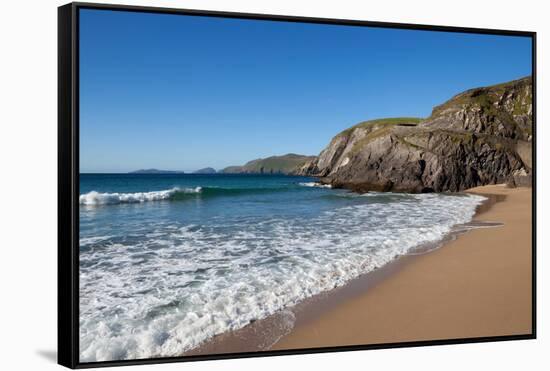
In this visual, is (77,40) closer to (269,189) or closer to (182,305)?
(182,305)

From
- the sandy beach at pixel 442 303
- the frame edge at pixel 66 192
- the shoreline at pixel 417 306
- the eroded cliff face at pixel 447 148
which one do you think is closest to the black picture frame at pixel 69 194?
the frame edge at pixel 66 192

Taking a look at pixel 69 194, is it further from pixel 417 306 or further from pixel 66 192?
pixel 417 306

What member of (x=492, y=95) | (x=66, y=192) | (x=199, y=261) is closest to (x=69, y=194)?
(x=66, y=192)

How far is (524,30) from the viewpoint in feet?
13.6

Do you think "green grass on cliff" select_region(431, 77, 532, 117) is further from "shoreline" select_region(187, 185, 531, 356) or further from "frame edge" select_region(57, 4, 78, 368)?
"frame edge" select_region(57, 4, 78, 368)

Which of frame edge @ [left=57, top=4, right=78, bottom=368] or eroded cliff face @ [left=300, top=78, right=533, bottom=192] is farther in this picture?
eroded cliff face @ [left=300, top=78, right=533, bottom=192]

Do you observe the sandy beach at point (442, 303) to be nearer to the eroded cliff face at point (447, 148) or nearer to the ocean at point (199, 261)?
the ocean at point (199, 261)

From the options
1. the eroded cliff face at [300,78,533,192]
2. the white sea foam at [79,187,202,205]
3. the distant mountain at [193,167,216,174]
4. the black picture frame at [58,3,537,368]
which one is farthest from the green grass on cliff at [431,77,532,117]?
the white sea foam at [79,187,202,205]

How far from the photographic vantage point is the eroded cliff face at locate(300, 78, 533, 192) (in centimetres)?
513

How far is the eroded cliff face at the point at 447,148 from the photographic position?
16.8 feet

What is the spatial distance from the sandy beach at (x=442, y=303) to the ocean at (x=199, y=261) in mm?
298

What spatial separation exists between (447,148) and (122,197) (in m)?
9.50

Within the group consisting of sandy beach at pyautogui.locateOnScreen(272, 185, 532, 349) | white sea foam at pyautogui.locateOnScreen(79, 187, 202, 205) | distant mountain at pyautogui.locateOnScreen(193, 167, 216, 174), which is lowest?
sandy beach at pyautogui.locateOnScreen(272, 185, 532, 349)

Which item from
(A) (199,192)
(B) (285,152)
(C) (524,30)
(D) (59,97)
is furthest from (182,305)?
(A) (199,192)
